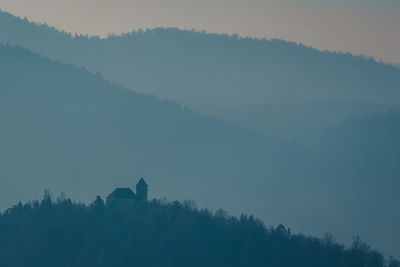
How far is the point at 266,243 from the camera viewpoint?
612 feet

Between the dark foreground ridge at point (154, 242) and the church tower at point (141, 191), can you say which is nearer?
the church tower at point (141, 191)

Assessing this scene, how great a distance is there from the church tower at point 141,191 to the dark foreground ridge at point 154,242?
0.96 metres

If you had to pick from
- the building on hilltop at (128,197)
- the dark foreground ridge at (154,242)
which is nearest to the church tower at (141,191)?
the building on hilltop at (128,197)

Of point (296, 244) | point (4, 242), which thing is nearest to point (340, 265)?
point (296, 244)

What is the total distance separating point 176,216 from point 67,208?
17698mm

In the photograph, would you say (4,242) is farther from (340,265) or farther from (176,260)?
(340,265)

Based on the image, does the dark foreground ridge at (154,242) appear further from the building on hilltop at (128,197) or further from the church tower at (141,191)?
the building on hilltop at (128,197)

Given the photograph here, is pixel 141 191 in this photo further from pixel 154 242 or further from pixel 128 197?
pixel 154 242

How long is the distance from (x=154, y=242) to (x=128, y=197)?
11530 millimetres

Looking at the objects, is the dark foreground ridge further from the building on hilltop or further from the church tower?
the building on hilltop

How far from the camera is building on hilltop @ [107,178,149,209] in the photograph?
173 meters

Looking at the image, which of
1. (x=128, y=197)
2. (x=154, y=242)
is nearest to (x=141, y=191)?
(x=128, y=197)

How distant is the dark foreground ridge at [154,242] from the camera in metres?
181

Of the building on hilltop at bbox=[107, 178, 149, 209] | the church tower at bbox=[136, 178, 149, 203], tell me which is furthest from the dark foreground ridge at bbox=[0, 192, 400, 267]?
the building on hilltop at bbox=[107, 178, 149, 209]
